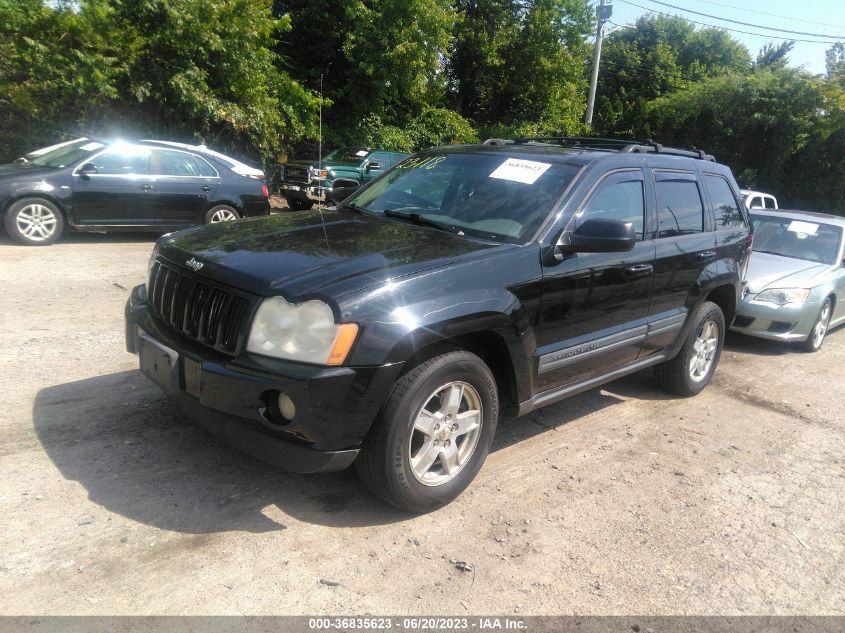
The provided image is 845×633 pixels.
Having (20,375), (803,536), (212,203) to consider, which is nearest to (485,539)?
(803,536)

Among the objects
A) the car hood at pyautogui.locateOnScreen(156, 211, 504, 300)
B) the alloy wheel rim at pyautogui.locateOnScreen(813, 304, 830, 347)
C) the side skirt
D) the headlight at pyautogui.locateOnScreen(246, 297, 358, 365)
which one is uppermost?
the car hood at pyautogui.locateOnScreen(156, 211, 504, 300)

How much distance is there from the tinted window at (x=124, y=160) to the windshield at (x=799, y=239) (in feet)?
27.9

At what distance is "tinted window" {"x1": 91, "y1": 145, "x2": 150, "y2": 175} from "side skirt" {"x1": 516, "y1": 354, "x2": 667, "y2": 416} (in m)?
7.94

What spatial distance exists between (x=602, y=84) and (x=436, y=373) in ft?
133

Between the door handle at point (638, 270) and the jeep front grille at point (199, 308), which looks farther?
the door handle at point (638, 270)

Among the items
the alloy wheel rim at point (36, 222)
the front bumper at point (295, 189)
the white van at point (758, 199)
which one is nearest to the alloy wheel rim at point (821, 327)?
the white van at point (758, 199)

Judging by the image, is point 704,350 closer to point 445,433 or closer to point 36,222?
point 445,433

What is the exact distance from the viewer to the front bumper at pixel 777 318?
686 cm

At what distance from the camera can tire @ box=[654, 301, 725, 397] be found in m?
5.12

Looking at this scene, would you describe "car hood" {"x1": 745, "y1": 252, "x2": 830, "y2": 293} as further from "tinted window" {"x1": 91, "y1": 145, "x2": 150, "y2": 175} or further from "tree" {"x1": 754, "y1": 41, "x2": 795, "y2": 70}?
"tree" {"x1": 754, "y1": 41, "x2": 795, "y2": 70}

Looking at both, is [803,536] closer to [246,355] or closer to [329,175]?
[246,355]

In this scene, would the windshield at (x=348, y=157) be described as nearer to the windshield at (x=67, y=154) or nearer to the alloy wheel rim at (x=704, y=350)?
the windshield at (x=67, y=154)

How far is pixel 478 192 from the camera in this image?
4137mm

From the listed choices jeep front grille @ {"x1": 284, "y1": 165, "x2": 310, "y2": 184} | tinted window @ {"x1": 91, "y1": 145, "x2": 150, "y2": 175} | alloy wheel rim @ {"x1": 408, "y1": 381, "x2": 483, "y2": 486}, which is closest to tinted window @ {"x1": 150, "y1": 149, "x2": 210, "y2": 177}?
tinted window @ {"x1": 91, "y1": 145, "x2": 150, "y2": 175}
